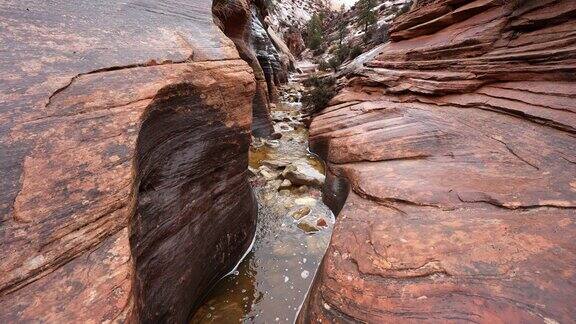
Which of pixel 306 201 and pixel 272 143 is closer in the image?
pixel 306 201

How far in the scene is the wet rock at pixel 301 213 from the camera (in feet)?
20.2

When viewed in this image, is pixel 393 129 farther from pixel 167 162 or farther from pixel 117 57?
pixel 117 57

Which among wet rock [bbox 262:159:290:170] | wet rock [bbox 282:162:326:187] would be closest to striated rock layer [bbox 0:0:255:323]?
→ wet rock [bbox 282:162:326:187]

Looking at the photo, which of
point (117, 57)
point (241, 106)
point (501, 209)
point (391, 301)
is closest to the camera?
point (391, 301)

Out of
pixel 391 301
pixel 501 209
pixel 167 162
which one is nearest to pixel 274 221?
pixel 167 162

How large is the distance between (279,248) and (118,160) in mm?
3458

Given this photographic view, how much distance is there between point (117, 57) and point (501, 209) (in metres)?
5.25

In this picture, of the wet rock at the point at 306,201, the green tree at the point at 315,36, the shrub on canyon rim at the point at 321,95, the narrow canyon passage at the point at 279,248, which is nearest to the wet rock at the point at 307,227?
the narrow canyon passage at the point at 279,248

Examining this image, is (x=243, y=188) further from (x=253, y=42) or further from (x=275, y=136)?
(x=253, y=42)

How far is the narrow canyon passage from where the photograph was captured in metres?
4.09

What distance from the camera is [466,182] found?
3.93 meters

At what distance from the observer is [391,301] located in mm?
2695

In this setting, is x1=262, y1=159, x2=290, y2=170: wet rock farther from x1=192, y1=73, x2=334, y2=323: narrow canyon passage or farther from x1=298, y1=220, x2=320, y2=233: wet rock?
x1=298, y1=220, x2=320, y2=233: wet rock

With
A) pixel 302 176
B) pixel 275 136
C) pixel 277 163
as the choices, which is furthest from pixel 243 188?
pixel 275 136
